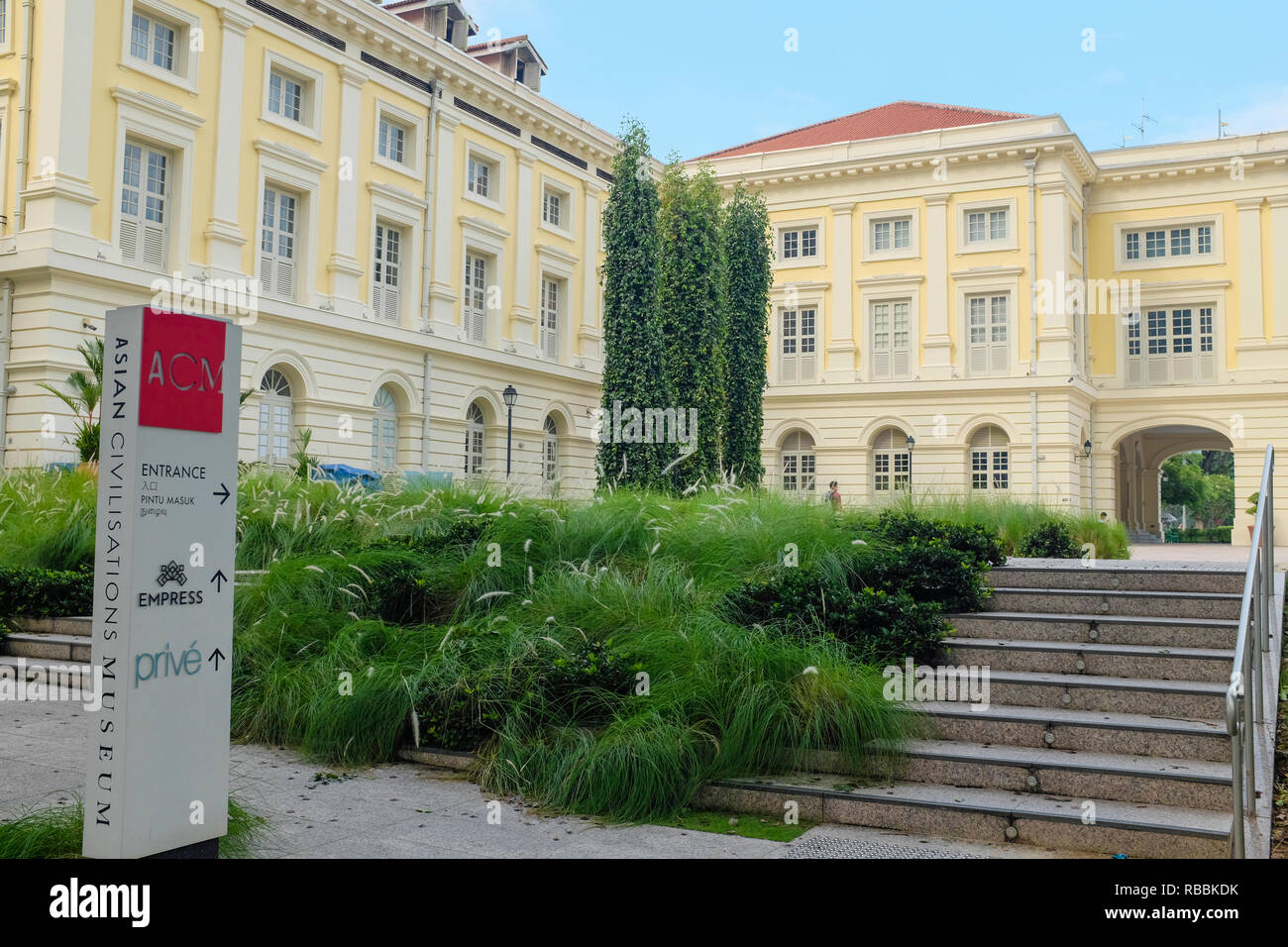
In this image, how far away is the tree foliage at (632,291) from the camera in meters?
21.4

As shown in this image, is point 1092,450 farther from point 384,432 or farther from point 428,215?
point 384,432

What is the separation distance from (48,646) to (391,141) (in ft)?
75.2

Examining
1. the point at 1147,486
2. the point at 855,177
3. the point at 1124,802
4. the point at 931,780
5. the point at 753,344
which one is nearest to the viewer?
the point at 1124,802

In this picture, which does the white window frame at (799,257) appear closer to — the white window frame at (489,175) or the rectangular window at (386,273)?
the white window frame at (489,175)

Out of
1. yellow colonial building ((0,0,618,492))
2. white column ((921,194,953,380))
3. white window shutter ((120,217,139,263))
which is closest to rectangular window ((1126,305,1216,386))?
white column ((921,194,953,380))

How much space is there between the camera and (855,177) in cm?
4116

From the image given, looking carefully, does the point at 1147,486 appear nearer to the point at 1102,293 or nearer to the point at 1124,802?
the point at 1102,293

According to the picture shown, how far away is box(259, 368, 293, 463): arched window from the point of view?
84.3ft

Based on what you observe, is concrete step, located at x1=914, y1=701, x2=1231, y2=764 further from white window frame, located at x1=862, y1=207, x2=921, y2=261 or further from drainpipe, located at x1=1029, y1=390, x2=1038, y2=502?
white window frame, located at x1=862, y1=207, x2=921, y2=261

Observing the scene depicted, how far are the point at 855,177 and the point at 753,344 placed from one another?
844 inches

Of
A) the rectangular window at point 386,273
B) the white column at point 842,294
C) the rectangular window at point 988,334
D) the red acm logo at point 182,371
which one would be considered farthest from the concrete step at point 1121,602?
the white column at point 842,294

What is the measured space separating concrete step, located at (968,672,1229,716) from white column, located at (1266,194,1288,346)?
37.4 m

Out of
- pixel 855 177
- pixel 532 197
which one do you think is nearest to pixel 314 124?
pixel 532 197

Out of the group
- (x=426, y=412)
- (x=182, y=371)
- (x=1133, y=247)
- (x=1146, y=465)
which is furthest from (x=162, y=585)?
(x=1146, y=465)
